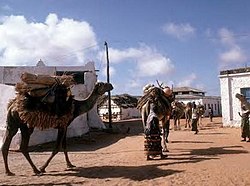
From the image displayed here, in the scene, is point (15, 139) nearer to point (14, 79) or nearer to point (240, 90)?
point (14, 79)

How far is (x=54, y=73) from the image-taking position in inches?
1045

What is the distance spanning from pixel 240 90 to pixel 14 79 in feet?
54.2

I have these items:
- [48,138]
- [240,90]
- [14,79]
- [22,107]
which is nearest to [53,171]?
[22,107]

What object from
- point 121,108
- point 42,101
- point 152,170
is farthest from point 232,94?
point 121,108

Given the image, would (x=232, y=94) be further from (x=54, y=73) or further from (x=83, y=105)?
(x=83, y=105)

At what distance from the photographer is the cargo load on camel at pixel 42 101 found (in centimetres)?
1061

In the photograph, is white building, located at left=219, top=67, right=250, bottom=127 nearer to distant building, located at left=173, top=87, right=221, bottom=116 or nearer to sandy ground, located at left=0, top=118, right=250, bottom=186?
sandy ground, located at left=0, top=118, right=250, bottom=186

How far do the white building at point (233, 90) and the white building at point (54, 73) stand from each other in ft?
30.8

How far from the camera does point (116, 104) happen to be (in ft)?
194

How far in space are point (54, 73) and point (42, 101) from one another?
1593cm

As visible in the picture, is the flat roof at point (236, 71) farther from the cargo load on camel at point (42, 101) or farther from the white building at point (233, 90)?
the cargo load on camel at point (42, 101)

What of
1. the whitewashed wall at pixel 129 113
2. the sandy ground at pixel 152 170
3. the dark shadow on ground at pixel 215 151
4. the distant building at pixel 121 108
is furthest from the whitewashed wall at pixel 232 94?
the whitewashed wall at pixel 129 113

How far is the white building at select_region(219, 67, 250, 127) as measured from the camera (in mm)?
28516

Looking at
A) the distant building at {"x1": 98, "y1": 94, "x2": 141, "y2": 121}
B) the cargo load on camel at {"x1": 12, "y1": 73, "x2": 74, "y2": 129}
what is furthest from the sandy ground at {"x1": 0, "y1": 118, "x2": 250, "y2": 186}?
the distant building at {"x1": 98, "y1": 94, "x2": 141, "y2": 121}
